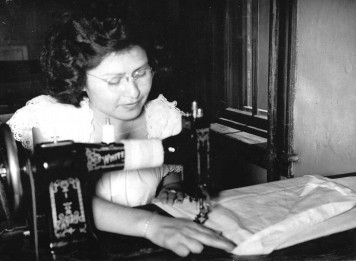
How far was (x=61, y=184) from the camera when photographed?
1.14m

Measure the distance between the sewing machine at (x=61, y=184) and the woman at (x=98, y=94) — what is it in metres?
0.11

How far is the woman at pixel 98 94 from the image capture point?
149cm

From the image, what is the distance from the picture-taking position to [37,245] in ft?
3.56

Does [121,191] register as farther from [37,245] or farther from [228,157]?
[228,157]

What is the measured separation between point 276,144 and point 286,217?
1059 millimetres

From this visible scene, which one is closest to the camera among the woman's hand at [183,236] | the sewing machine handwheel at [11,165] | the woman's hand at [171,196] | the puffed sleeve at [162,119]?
the sewing machine handwheel at [11,165]

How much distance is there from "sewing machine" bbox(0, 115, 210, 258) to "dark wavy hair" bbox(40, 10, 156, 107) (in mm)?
517

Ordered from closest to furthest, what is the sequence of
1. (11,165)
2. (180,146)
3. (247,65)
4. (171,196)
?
1. (11,165)
2. (180,146)
3. (171,196)
4. (247,65)

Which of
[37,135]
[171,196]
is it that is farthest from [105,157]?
[37,135]

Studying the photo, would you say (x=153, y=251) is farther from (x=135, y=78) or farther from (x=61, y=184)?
(x=135, y=78)

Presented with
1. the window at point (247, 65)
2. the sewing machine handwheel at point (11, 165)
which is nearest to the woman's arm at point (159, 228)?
the sewing machine handwheel at point (11, 165)

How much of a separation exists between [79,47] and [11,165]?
73 cm

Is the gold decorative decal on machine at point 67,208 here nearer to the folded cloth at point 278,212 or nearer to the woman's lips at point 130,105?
the folded cloth at point 278,212

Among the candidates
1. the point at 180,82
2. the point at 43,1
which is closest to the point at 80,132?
the point at 180,82
